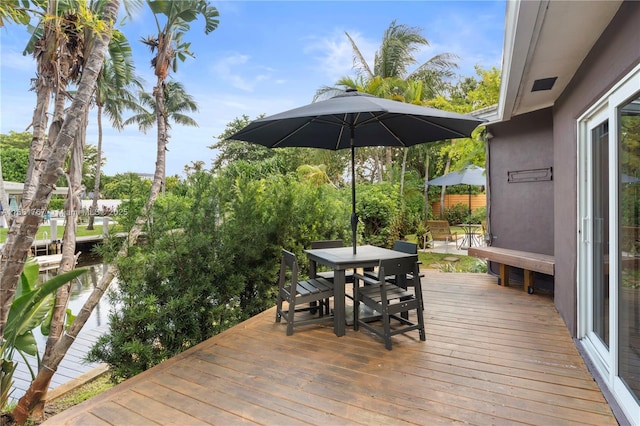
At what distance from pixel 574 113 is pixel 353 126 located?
205 centimetres

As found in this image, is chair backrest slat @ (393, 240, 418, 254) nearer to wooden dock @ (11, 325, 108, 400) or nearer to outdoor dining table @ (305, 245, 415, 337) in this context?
outdoor dining table @ (305, 245, 415, 337)

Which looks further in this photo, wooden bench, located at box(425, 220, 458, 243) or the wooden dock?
wooden bench, located at box(425, 220, 458, 243)

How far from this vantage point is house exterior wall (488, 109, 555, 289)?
484 centimetres

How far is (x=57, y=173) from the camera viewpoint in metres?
2.85

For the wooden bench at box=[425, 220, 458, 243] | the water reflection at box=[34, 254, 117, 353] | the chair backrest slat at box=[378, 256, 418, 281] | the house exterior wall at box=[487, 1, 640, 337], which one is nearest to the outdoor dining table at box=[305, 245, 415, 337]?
the chair backrest slat at box=[378, 256, 418, 281]

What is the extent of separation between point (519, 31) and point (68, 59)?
576cm

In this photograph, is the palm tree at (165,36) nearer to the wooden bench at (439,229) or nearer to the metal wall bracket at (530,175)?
the metal wall bracket at (530,175)

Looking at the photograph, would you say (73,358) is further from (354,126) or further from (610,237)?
(610,237)

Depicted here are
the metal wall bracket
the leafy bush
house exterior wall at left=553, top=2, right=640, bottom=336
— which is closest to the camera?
house exterior wall at left=553, top=2, right=640, bottom=336

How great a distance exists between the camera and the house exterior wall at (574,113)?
1.94m

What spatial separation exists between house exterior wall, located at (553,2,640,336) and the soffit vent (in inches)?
6.4

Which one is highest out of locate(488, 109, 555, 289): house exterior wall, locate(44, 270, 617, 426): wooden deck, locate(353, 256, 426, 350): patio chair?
locate(488, 109, 555, 289): house exterior wall

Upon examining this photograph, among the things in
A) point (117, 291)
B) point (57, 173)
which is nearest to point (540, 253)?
point (117, 291)

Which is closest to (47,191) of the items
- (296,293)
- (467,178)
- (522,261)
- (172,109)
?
(296,293)
